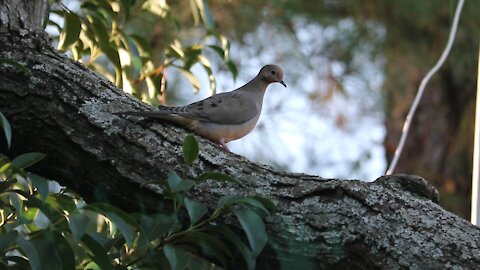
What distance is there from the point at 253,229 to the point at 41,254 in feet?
1.29

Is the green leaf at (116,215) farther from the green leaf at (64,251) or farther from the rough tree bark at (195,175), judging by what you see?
the rough tree bark at (195,175)

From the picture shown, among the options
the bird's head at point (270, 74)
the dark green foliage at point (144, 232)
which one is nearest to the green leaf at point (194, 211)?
the dark green foliage at point (144, 232)

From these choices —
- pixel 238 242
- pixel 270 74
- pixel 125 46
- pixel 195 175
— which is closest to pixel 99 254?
pixel 238 242

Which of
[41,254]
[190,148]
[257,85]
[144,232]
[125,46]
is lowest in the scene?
[41,254]

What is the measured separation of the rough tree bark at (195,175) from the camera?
1.98 meters

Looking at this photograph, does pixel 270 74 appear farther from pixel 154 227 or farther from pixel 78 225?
pixel 78 225

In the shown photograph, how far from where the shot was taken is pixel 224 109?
2930mm

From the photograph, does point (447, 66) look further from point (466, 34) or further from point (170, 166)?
point (170, 166)

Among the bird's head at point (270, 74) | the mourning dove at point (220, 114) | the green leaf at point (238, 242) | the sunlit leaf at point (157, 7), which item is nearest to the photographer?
the green leaf at point (238, 242)

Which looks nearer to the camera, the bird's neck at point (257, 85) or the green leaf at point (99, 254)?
the green leaf at point (99, 254)

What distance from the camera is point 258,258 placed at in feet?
6.66

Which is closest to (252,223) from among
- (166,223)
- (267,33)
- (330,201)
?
(166,223)

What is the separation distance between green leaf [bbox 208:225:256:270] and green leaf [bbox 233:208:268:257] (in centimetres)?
7

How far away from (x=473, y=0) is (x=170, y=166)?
368cm
